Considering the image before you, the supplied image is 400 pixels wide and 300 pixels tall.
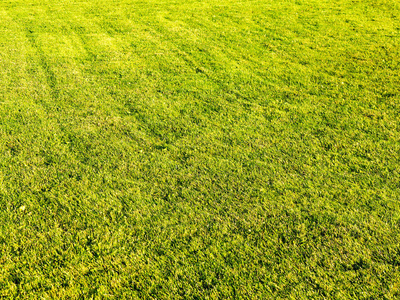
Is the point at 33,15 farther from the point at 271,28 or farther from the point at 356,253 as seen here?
the point at 356,253

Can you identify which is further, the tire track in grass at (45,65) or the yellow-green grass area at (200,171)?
the tire track in grass at (45,65)

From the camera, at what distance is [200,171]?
5629 millimetres

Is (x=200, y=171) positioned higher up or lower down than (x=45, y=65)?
lower down

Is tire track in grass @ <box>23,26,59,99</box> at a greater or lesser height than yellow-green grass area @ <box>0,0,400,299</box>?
greater

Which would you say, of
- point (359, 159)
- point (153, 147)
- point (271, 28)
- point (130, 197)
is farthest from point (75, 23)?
point (359, 159)

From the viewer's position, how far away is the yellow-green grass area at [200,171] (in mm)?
4016

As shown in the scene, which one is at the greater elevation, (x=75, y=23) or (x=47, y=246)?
(x=75, y=23)

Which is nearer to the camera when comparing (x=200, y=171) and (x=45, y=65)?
(x=200, y=171)

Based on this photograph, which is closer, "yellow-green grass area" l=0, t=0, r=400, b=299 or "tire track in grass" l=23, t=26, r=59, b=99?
"yellow-green grass area" l=0, t=0, r=400, b=299

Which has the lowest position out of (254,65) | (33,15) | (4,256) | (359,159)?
(4,256)

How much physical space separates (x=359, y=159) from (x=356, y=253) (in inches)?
83.9

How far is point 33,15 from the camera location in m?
15.1

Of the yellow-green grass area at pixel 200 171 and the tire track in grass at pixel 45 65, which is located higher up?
the tire track in grass at pixel 45 65

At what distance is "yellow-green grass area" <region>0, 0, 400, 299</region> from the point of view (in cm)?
402
